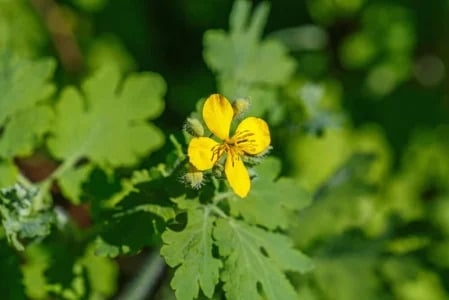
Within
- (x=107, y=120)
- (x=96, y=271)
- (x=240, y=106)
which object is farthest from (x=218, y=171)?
(x=96, y=271)

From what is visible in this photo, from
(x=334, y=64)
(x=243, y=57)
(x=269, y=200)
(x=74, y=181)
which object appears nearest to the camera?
(x=269, y=200)

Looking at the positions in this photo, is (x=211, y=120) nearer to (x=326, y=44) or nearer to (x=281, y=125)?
(x=281, y=125)

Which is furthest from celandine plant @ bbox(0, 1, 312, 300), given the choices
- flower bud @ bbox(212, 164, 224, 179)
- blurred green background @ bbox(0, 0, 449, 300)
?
blurred green background @ bbox(0, 0, 449, 300)

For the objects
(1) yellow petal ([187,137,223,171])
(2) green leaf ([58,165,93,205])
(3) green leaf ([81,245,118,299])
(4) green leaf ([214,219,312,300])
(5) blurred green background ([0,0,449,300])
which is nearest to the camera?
(1) yellow petal ([187,137,223,171])

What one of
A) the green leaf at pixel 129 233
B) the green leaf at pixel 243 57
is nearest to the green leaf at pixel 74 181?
the green leaf at pixel 129 233

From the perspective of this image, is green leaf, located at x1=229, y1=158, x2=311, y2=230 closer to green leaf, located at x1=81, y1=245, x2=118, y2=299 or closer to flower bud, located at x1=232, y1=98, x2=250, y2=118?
flower bud, located at x1=232, y1=98, x2=250, y2=118

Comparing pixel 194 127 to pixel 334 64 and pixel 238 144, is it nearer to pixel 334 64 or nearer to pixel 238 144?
pixel 238 144
